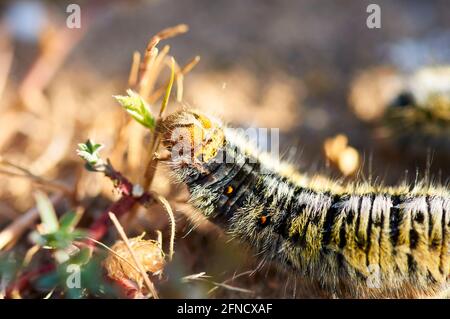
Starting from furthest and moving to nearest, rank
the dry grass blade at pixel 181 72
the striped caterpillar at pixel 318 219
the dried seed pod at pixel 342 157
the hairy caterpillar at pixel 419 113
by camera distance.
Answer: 1. the hairy caterpillar at pixel 419 113
2. the dried seed pod at pixel 342 157
3. the dry grass blade at pixel 181 72
4. the striped caterpillar at pixel 318 219

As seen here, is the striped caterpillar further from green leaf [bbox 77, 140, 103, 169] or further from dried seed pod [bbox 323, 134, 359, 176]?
dried seed pod [bbox 323, 134, 359, 176]

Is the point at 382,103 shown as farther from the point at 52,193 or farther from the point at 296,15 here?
the point at 52,193

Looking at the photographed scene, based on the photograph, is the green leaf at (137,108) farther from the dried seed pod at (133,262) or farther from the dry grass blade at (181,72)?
the dried seed pod at (133,262)

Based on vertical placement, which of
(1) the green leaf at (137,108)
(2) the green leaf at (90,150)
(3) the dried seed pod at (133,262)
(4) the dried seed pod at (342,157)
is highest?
(1) the green leaf at (137,108)

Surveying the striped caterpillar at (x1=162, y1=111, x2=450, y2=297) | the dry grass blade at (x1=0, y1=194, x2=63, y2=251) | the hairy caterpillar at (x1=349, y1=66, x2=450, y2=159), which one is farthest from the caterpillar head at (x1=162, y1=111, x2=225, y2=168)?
the hairy caterpillar at (x1=349, y1=66, x2=450, y2=159)

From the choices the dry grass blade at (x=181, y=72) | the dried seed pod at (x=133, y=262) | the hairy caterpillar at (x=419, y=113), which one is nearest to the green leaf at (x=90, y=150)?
the dried seed pod at (x=133, y=262)

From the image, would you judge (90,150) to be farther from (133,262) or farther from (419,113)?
(419,113)
